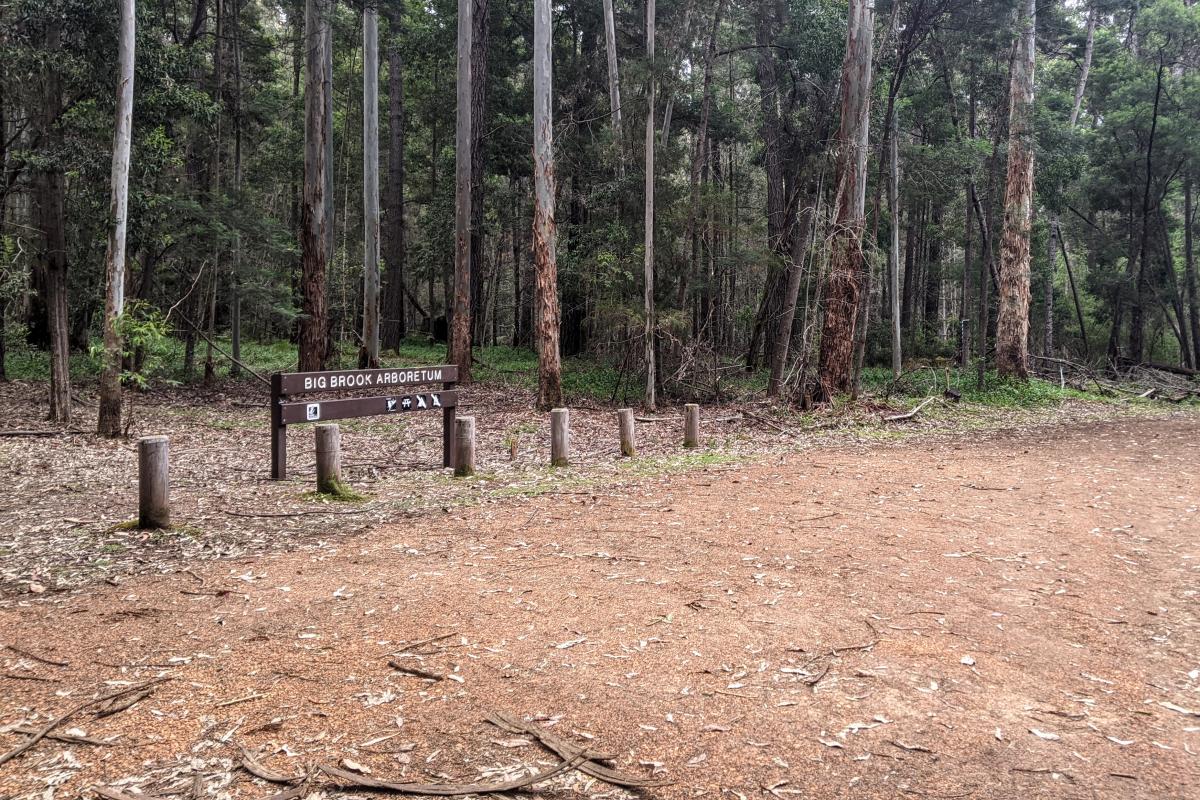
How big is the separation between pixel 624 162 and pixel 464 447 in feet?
32.0

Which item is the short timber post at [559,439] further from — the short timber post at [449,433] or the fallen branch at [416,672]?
the fallen branch at [416,672]

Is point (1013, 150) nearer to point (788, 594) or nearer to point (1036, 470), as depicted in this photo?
point (1036, 470)

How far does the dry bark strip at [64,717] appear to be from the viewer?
2.86m

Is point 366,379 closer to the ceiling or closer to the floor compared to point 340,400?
closer to the ceiling

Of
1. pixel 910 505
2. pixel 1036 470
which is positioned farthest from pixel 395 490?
pixel 1036 470

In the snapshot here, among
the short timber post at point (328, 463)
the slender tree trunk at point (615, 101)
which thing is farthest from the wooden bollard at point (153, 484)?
the slender tree trunk at point (615, 101)

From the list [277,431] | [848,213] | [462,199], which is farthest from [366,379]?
[462,199]

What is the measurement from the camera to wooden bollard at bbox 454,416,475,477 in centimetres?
873

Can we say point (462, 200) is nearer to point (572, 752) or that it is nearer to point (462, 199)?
point (462, 199)

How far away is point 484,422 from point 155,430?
17.5 ft

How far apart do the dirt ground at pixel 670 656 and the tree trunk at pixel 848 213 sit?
331 inches

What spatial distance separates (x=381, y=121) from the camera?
3061 centimetres

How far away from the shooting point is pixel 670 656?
3.83 meters

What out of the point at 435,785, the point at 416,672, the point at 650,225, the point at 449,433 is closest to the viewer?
the point at 435,785
